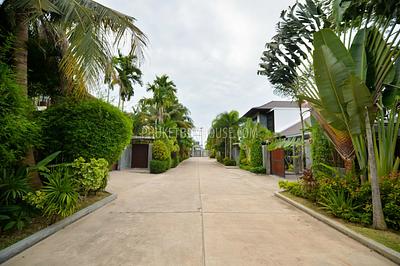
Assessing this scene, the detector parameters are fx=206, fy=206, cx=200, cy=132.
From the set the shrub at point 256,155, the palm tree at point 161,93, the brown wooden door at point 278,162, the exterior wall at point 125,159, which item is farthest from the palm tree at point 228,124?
the exterior wall at point 125,159

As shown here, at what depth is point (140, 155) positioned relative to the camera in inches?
856

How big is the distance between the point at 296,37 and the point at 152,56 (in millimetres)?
4719

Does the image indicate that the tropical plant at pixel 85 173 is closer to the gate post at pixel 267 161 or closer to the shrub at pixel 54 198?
the shrub at pixel 54 198

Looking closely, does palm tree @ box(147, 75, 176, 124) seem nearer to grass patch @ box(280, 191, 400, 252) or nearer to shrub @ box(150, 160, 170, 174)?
shrub @ box(150, 160, 170, 174)

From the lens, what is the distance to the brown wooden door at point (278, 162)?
14.0 meters

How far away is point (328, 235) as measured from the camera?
4.18 meters

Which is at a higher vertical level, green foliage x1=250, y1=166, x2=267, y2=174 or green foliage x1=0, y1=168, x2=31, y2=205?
green foliage x1=0, y1=168, x2=31, y2=205

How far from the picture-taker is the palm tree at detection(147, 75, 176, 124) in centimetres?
2328

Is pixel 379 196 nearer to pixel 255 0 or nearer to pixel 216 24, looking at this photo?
pixel 255 0

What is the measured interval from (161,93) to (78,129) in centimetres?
1801

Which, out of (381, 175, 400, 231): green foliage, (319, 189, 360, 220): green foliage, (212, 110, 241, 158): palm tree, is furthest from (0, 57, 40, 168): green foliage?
(212, 110, 241, 158): palm tree

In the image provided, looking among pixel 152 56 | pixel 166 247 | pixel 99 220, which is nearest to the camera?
pixel 166 247

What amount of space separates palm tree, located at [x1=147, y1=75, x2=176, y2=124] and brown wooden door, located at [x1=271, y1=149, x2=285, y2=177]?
12.6 meters

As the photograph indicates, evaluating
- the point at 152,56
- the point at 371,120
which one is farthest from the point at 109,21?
the point at 371,120
